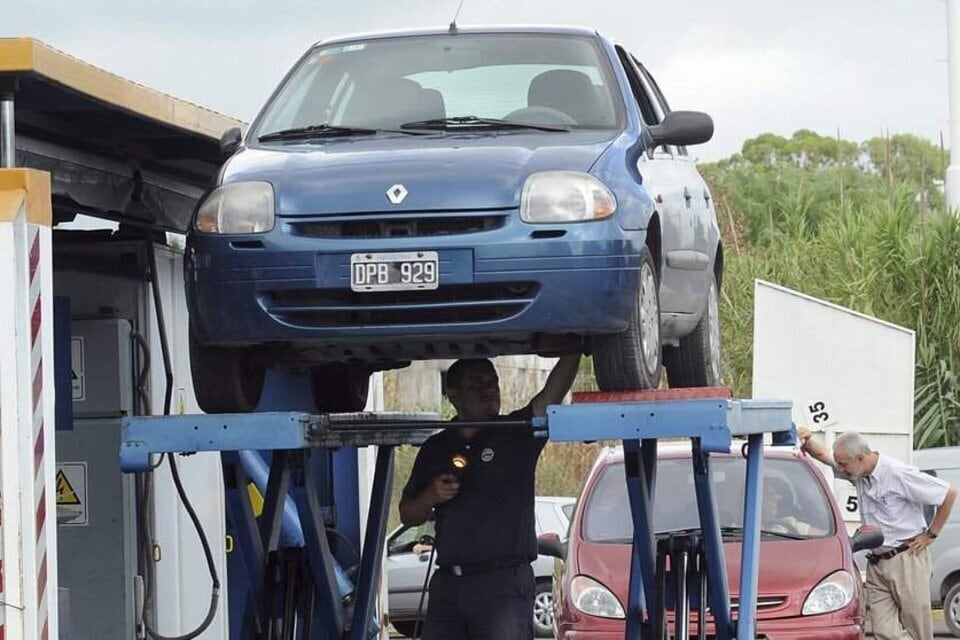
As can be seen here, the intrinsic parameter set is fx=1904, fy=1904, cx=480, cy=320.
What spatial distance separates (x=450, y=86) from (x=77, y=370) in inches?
79.1

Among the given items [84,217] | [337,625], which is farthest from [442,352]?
[84,217]

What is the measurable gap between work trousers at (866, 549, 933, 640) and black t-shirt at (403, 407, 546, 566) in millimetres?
4645

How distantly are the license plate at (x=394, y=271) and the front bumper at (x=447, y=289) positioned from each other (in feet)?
0.07

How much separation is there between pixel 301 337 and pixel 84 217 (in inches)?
78.1

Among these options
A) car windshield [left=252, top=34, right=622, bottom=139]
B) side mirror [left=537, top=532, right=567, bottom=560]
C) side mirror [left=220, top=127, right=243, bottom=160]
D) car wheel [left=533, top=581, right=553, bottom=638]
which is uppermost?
car windshield [left=252, top=34, right=622, bottom=139]

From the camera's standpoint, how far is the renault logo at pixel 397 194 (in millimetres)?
6066

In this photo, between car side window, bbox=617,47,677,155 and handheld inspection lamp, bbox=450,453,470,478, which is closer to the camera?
car side window, bbox=617,47,677,155

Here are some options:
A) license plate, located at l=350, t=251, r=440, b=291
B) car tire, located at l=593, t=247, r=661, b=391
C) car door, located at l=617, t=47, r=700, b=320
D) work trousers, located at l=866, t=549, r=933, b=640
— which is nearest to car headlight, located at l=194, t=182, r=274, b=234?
license plate, located at l=350, t=251, r=440, b=291

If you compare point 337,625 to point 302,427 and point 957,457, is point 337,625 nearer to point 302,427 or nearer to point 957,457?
point 302,427

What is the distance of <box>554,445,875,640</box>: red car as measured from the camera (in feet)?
33.4

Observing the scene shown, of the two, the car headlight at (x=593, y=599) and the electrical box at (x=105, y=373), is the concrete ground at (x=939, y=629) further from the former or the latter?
the electrical box at (x=105, y=373)

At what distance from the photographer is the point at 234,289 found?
6.19 m

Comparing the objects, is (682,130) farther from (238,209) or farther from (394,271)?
(238,209)

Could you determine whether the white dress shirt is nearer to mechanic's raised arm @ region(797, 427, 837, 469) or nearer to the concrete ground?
mechanic's raised arm @ region(797, 427, 837, 469)
